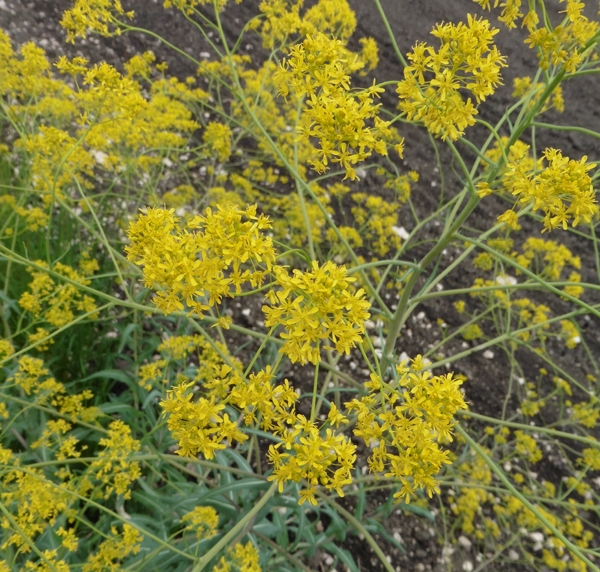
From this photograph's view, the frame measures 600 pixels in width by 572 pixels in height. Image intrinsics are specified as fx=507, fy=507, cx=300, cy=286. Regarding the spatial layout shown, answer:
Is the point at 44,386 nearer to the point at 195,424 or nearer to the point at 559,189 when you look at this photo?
the point at 195,424

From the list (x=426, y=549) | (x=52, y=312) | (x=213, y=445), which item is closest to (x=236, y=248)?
(x=213, y=445)

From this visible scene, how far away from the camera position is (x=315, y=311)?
1089 millimetres

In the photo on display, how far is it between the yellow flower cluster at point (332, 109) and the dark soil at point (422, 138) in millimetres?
1980

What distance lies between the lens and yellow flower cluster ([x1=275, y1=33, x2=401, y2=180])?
1.32m

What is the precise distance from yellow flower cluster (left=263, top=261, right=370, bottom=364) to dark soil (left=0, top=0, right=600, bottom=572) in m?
1.84

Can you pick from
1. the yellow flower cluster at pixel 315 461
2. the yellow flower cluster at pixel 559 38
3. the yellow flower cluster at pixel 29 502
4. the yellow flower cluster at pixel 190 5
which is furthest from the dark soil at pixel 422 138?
the yellow flower cluster at pixel 559 38

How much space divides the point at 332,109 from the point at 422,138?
371 centimetres

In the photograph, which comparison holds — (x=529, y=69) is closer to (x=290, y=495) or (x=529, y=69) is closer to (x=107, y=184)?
(x=107, y=184)

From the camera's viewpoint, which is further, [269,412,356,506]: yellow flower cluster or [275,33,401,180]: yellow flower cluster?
[275,33,401,180]: yellow flower cluster

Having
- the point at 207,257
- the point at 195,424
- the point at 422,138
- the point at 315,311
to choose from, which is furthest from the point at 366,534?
the point at 422,138

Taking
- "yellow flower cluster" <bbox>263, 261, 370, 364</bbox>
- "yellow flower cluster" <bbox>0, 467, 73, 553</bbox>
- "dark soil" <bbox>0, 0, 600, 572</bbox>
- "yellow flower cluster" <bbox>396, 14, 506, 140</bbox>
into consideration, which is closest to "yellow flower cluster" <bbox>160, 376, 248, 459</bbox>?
"yellow flower cluster" <bbox>263, 261, 370, 364</bbox>

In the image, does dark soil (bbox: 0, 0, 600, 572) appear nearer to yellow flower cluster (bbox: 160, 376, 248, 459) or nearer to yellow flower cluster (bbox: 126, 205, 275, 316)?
yellow flower cluster (bbox: 160, 376, 248, 459)

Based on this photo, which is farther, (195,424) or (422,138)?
(422,138)

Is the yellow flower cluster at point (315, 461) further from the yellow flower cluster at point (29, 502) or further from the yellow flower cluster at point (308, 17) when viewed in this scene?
the yellow flower cluster at point (308, 17)
